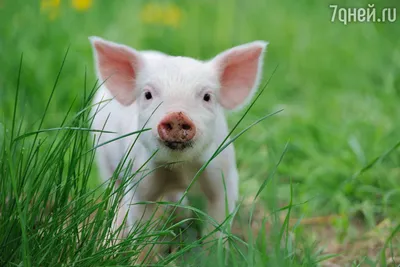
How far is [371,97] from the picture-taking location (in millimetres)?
6402

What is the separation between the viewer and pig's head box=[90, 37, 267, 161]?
3.40 metres

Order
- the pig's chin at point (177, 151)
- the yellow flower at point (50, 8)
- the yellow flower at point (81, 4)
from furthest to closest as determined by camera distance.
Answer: the yellow flower at point (81, 4)
the yellow flower at point (50, 8)
the pig's chin at point (177, 151)

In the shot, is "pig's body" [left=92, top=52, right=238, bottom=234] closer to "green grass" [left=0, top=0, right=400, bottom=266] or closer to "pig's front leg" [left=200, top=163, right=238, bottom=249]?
"pig's front leg" [left=200, top=163, right=238, bottom=249]

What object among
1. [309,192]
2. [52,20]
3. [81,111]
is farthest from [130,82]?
[52,20]

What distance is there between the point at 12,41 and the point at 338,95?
2517 mm

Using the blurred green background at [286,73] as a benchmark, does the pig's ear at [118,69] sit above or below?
above

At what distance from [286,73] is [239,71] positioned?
3333 mm

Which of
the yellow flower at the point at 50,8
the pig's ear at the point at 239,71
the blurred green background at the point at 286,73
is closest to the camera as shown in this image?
the pig's ear at the point at 239,71

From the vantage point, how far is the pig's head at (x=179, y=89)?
134 inches

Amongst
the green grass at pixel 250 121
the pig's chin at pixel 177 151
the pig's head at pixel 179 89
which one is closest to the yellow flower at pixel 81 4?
the green grass at pixel 250 121

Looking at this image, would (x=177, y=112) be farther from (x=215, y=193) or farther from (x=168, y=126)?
(x=215, y=193)

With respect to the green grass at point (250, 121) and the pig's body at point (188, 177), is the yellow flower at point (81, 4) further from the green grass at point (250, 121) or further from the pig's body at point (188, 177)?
the pig's body at point (188, 177)

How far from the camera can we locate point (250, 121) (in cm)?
584

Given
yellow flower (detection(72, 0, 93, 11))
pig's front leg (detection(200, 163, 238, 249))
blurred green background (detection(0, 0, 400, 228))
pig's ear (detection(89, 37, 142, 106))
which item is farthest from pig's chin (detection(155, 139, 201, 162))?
yellow flower (detection(72, 0, 93, 11))
